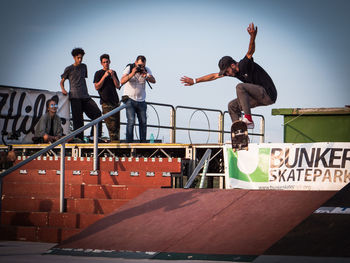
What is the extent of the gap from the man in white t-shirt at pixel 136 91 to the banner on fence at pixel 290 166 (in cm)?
210

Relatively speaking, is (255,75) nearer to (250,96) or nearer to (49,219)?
(250,96)

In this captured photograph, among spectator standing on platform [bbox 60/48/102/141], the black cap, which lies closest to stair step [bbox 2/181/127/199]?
the black cap

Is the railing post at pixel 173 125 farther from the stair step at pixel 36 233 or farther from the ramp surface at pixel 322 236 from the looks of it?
the ramp surface at pixel 322 236

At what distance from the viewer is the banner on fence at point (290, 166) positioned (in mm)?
13414

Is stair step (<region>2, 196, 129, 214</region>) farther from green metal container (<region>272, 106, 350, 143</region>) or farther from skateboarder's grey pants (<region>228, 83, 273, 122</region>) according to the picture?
green metal container (<region>272, 106, 350, 143</region>)

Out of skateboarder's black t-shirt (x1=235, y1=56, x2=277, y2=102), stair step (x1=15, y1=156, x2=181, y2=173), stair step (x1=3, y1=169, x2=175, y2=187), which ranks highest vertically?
skateboarder's black t-shirt (x1=235, y1=56, x2=277, y2=102)

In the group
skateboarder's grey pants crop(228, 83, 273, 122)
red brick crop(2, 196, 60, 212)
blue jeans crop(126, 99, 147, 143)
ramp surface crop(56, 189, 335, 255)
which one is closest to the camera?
ramp surface crop(56, 189, 335, 255)

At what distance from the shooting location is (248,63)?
11.7 meters

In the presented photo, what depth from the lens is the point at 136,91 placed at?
14930 mm

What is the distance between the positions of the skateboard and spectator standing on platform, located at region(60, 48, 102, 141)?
545 centimetres

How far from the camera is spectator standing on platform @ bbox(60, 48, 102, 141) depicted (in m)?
16.4

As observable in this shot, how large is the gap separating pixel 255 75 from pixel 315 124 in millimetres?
5135

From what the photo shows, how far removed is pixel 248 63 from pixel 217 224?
3.50m

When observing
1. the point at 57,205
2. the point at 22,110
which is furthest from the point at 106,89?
the point at 57,205
